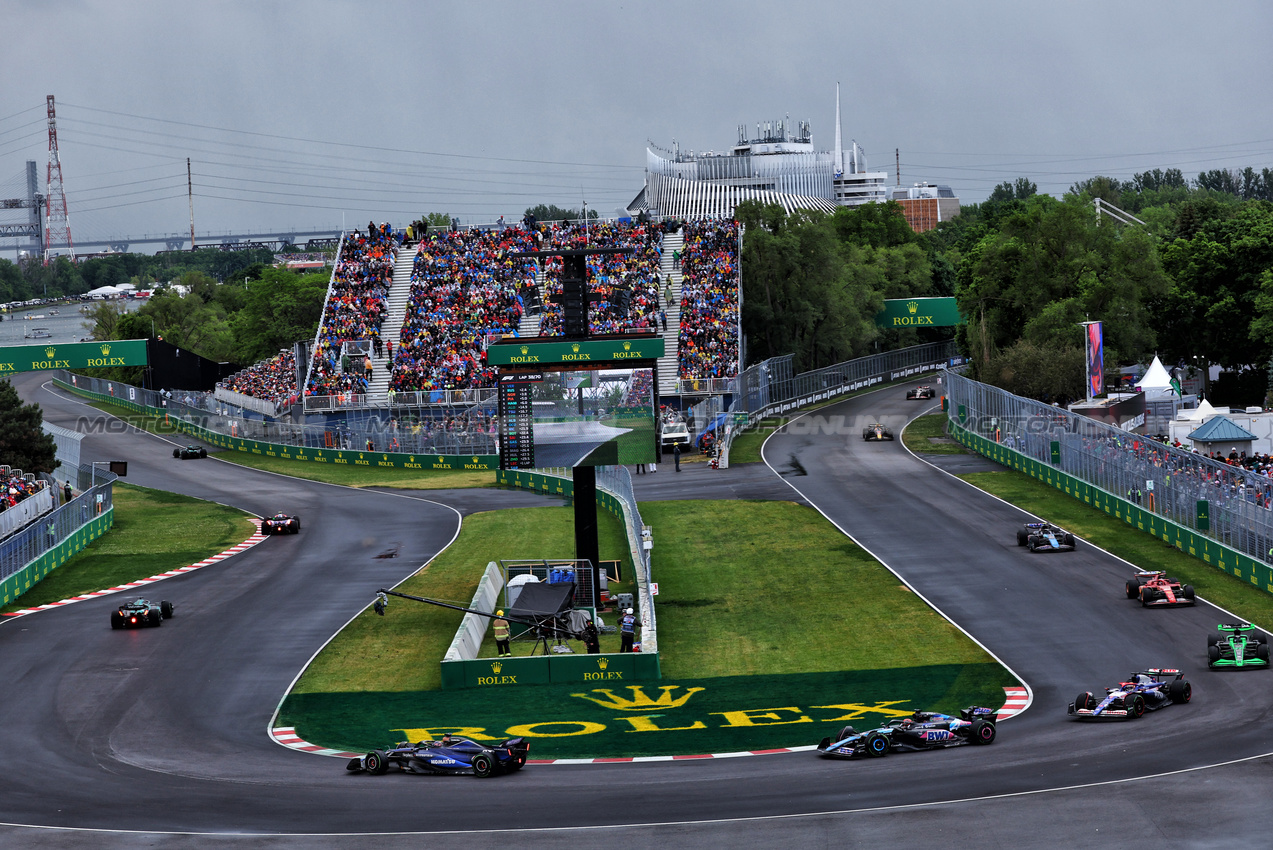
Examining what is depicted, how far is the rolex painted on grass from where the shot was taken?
27.5 metres

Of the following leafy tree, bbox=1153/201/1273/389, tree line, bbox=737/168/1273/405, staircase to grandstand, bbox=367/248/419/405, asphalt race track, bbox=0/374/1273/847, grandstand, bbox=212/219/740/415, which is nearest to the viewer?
asphalt race track, bbox=0/374/1273/847

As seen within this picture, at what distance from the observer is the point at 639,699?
102ft

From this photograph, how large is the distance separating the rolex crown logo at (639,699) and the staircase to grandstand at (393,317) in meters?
48.9

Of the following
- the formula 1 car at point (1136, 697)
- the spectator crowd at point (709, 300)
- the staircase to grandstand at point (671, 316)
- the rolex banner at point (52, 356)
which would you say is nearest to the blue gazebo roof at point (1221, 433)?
the formula 1 car at point (1136, 697)

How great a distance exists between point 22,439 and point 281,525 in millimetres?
11672

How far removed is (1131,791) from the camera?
21.6m

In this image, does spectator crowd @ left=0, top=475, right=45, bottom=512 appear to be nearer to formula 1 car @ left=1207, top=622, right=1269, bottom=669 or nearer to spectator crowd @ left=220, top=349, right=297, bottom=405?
spectator crowd @ left=220, top=349, right=297, bottom=405

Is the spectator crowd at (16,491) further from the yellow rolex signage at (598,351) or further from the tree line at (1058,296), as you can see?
the tree line at (1058,296)

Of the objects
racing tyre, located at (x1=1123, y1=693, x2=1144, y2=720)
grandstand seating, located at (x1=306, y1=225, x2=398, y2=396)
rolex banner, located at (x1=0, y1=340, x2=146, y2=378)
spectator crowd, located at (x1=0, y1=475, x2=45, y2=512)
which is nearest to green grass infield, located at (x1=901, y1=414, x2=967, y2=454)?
grandstand seating, located at (x1=306, y1=225, x2=398, y2=396)

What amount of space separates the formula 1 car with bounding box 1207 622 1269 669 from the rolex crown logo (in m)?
11.0

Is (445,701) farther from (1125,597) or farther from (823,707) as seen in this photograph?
(1125,597)

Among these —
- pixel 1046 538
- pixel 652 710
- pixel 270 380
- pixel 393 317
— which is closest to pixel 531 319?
pixel 393 317

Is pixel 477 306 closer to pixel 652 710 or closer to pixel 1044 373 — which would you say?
pixel 1044 373

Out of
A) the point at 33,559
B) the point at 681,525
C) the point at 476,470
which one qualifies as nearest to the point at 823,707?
the point at 681,525
